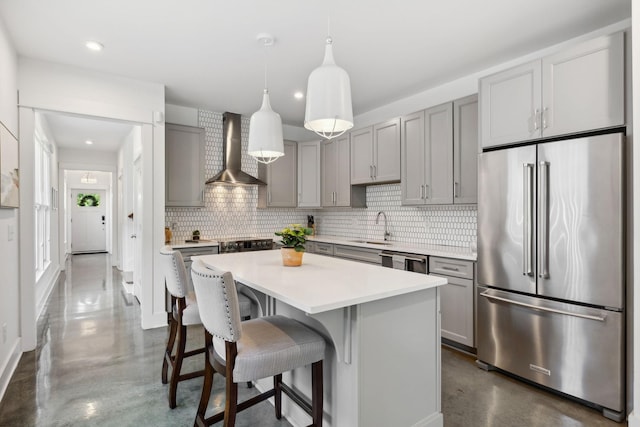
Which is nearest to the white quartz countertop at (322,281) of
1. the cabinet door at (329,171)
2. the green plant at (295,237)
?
the green plant at (295,237)

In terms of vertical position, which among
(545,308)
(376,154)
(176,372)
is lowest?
(176,372)

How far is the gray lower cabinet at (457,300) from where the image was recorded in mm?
3031

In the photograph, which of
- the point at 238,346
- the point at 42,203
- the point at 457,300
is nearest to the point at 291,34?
the point at 238,346

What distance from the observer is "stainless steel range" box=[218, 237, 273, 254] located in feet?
14.3

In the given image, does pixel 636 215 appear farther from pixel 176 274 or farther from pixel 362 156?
pixel 362 156

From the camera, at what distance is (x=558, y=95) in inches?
94.5

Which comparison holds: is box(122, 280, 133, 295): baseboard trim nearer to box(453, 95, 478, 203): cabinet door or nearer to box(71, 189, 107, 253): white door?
box(453, 95, 478, 203): cabinet door

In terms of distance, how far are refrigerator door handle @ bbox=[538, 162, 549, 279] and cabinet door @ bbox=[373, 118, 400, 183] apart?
1.78 m

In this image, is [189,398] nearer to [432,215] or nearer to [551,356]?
[551,356]

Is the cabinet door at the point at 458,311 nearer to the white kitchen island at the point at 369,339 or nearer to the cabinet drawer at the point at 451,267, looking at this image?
the cabinet drawer at the point at 451,267

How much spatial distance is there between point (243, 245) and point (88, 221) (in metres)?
9.25

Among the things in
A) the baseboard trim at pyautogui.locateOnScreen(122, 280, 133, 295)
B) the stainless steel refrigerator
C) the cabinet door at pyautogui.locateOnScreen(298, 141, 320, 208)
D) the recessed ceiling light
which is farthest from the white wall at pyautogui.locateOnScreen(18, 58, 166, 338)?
the stainless steel refrigerator

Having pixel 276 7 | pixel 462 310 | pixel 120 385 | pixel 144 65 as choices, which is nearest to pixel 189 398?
pixel 120 385

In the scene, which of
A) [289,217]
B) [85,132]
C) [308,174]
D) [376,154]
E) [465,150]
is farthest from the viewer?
[85,132]
